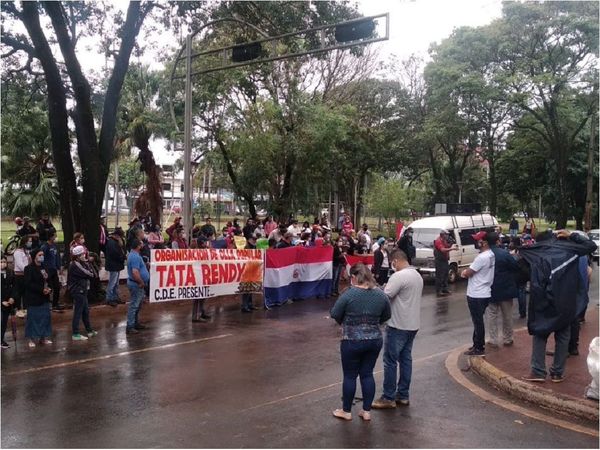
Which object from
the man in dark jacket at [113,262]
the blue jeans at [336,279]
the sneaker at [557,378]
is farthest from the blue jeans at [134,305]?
the sneaker at [557,378]

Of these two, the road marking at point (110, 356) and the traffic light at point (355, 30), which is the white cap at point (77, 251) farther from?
the traffic light at point (355, 30)

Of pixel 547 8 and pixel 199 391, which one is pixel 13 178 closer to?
pixel 199 391

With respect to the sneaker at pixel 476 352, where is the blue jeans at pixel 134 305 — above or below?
above

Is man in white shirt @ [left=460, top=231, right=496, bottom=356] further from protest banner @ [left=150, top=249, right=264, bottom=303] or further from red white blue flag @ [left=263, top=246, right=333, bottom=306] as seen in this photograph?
red white blue flag @ [left=263, top=246, right=333, bottom=306]

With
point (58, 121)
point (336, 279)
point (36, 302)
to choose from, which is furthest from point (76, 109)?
point (336, 279)

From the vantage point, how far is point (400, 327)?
6508mm

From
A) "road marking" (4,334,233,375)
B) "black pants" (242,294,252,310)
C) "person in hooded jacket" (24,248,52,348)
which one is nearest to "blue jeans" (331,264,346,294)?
"black pants" (242,294,252,310)

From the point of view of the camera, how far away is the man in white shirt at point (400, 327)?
6.49m

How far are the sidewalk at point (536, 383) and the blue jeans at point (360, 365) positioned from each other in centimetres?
203

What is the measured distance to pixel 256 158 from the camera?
83.9 feet

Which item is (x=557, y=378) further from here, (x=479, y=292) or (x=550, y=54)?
(x=550, y=54)

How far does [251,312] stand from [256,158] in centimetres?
1302

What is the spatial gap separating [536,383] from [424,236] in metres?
12.8

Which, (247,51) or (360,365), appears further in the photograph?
(247,51)
